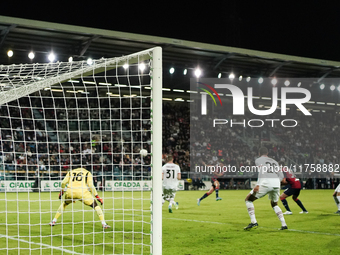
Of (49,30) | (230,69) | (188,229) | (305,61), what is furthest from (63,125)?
(188,229)

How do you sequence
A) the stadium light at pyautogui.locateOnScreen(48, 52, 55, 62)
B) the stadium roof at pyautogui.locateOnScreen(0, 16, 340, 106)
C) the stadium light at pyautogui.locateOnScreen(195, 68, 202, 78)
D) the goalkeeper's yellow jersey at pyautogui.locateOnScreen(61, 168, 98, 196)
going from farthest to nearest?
the stadium light at pyautogui.locateOnScreen(195, 68, 202, 78) < the stadium light at pyautogui.locateOnScreen(48, 52, 55, 62) < the stadium roof at pyautogui.locateOnScreen(0, 16, 340, 106) < the goalkeeper's yellow jersey at pyautogui.locateOnScreen(61, 168, 98, 196)

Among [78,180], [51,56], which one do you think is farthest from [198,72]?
[78,180]

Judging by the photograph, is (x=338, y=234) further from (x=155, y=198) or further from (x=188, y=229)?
(x=155, y=198)

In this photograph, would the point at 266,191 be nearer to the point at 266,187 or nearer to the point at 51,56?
the point at 266,187

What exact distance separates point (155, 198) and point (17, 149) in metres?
20.8

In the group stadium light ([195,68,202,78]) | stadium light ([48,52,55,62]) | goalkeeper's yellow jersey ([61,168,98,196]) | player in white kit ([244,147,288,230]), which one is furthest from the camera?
stadium light ([195,68,202,78])

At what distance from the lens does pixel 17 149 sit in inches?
911

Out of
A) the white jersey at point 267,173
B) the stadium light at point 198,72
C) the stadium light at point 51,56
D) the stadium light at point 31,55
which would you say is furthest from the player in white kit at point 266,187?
the stadium light at point 198,72

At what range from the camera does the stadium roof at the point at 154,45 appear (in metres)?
18.4

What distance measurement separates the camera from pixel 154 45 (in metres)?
21.2

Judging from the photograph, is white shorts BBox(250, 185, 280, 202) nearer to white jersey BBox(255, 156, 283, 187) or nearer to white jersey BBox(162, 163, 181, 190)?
white jersey BBox(255, 156, 283, 187)

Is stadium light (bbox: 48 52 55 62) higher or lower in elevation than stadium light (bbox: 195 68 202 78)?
lower

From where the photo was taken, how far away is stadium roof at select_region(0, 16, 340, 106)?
18.4 meters

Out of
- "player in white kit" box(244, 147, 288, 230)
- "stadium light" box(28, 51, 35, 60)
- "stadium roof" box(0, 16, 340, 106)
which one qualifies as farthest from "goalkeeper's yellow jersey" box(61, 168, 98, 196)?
"stadium light" box(28, 51, 35, 60)
